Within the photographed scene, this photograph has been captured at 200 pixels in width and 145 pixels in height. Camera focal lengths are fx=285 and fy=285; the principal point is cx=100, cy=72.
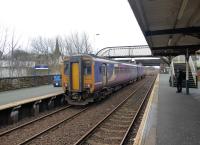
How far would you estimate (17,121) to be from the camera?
40.1 feet

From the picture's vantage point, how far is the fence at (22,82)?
1967 cm

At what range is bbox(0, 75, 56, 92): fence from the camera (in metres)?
19.7

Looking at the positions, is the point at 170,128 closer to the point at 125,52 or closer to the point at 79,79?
the point at 79,79

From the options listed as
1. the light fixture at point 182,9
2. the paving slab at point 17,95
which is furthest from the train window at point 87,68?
the light fixture at point 182,9

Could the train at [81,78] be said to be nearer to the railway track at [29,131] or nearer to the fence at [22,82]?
the railway track at [29,131]

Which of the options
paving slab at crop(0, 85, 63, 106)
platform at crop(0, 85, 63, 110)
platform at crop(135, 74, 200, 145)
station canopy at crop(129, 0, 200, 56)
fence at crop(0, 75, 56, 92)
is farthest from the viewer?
fence at crop(0, 75, 56, 92)

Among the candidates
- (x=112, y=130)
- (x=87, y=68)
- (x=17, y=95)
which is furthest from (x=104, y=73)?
(x=112, y=130)

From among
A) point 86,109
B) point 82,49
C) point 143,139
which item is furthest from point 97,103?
point 82,49

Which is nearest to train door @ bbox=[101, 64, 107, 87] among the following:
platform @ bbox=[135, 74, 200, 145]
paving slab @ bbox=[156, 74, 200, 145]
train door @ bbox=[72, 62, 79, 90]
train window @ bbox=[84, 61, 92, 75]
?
train window @ bbox=[84, 61, 92, 75]

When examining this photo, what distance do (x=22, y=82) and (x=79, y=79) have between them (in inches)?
334

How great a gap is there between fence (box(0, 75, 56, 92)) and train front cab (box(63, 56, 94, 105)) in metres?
5.95

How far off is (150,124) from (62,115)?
5.73 m

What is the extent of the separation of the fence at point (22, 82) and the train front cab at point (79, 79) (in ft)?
19.5

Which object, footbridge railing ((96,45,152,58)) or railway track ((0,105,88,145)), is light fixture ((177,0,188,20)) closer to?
railway track ((0,105,88,145))
